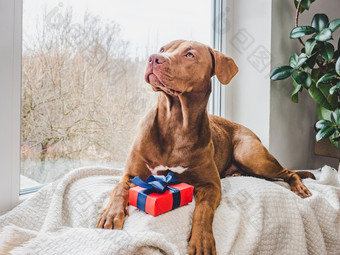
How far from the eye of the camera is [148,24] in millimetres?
1637

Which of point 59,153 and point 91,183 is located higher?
point 59,153

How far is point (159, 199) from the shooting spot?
2.78 ft

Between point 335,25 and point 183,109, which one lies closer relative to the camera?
point 183,109

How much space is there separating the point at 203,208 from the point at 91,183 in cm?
50

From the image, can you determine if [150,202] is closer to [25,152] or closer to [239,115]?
[25,152]

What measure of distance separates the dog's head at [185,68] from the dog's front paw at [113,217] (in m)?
0.44

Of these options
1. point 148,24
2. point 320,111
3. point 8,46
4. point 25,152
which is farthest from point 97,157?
point 320,111

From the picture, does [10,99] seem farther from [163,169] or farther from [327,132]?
[327,132]

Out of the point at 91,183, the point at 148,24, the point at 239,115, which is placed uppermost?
the point at 148,24

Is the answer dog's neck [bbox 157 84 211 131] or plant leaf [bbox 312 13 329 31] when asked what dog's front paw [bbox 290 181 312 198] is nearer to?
dog's neck [bbox 157 84 211 131]

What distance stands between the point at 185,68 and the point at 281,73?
93cm

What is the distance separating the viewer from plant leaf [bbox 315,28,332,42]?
4.84 feet

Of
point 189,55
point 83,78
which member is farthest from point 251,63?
point 83,78

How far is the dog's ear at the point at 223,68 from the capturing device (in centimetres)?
108
